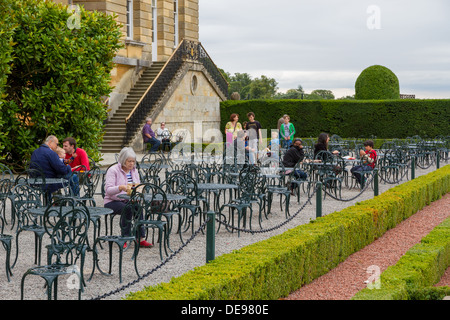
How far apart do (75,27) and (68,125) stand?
251 centimetres

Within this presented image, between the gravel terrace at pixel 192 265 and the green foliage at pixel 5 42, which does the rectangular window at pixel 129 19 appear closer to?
the green foliage at pixel 5 42

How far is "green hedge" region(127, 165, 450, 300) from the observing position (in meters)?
4.68

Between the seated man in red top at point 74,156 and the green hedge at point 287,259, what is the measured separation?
462 cm

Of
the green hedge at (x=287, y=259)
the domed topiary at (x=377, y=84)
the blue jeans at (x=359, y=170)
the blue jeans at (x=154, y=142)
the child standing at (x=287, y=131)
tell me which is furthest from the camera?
the domed topiary at (x=377, y=84)

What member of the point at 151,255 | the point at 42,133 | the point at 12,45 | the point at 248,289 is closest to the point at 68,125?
the point at 42,133

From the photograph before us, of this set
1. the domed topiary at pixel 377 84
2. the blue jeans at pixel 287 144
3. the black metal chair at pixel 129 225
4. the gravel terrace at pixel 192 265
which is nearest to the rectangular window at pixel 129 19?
the blue jeans at pixel 287 144

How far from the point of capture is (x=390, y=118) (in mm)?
29438

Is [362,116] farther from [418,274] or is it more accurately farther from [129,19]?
A: [418,274]

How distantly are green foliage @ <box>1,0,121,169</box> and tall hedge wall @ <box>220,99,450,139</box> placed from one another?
656 inches

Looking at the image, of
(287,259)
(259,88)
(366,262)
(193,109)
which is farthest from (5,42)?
(259,88)

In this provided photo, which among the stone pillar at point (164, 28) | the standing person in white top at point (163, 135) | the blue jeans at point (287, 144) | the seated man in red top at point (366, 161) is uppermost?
the stone pillar at point (164, 28)

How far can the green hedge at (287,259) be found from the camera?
468 centimetres

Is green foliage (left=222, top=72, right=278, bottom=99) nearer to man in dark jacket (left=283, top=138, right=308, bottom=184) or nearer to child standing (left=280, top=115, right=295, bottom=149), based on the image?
child standing (left=280, top=115, right=295, bottom=149)

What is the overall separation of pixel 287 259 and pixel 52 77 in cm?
1083
